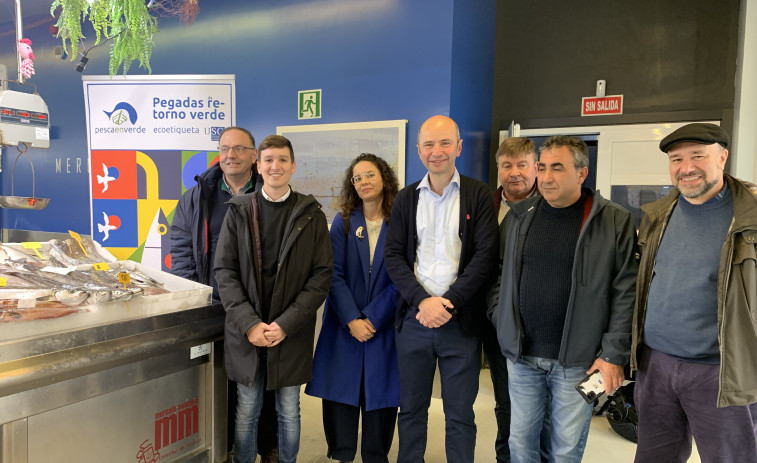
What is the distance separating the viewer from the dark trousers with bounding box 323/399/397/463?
2453mm

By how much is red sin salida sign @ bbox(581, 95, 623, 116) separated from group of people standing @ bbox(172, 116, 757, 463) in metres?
2.18

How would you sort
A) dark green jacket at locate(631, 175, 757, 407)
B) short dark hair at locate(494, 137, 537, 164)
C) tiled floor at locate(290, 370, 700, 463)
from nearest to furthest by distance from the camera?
1. dark green jacket at locate(631, 175, 757, 407)
2. short dark hair at locate(494, 137, 537, 164)
3. tiled floor at locate(290, 370, 700, 463)

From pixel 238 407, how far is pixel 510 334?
122 centimetres

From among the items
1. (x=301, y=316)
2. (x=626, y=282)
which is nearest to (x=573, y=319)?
(x=626, y=282)

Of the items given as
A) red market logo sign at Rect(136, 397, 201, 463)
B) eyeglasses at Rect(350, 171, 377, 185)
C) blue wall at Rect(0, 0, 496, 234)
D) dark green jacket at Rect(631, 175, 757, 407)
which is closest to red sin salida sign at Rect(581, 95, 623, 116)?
blue wall at Rect(0, 0, 496, 234)

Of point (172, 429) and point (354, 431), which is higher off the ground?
point (172, 429)

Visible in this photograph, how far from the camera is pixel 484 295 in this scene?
223 centimetres

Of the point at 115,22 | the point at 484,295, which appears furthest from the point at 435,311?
the point at 115,22

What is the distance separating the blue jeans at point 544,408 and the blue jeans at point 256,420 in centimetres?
96

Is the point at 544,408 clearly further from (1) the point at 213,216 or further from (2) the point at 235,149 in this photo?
(2) the point at 235,149

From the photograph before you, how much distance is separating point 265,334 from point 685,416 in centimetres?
163

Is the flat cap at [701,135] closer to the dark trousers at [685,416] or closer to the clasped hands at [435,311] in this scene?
the dark trousers at [685,416]

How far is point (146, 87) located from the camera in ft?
12.6

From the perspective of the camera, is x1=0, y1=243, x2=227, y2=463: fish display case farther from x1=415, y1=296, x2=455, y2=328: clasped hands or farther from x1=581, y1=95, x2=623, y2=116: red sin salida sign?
x1=581, y1=95, x2=623, y2=116: red sin salida sign
